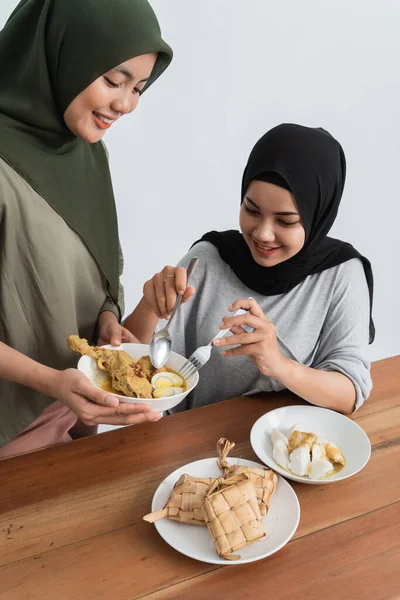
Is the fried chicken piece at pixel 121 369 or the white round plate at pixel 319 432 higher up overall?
the fried chicken piece at pixel 121 369

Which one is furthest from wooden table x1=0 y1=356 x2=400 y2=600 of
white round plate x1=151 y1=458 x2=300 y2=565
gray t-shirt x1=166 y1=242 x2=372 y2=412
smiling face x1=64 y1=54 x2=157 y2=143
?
smiling face x1=64 y1=54 x2=157 y2=143

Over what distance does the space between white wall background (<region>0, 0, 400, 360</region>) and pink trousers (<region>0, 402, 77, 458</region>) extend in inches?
54.6

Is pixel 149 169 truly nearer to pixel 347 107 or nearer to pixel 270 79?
pixel 270 79

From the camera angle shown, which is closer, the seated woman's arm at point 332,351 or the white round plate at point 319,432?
the white round plate at point 319,432

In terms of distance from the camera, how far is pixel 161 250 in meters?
3.10

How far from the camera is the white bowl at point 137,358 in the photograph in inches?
48.1

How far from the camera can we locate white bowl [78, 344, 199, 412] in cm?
122

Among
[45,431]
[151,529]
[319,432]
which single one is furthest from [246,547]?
[45,431]

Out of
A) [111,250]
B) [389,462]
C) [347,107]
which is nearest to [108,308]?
[111,250]

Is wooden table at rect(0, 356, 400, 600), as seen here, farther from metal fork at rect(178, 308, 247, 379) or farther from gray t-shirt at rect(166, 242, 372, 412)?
gray t-shirt at rect(166, 242, 372, 412)

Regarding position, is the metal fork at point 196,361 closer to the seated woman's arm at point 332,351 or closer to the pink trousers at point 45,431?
the seated woman's arm at point 332,351

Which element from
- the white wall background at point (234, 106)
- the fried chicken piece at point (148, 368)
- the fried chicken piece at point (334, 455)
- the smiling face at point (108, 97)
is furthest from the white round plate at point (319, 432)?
the white wall background at point (234, 106)

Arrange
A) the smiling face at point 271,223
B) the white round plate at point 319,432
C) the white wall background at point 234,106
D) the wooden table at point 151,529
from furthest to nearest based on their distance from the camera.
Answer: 1. the white wall background at point 234,106
2. the smiling face at point 271,223
3. the white round plate at point 319,432
4. the wooden table at point 151,529

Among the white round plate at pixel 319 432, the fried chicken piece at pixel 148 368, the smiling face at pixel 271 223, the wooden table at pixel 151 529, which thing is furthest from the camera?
the smiling face at pixel 271 223
